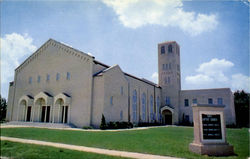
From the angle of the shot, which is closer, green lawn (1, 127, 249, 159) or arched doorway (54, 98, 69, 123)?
green lawn (1, 127, 249, 159)

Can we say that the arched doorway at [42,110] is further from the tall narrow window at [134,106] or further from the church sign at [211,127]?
the church sign at [211,127]

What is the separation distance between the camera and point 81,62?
27266 mm

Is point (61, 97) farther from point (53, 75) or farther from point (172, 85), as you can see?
point (172, 85)

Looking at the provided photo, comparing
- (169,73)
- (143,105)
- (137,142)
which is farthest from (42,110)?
(169,73)

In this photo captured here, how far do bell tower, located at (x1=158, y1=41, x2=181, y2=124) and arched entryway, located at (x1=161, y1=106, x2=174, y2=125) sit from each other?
783mm

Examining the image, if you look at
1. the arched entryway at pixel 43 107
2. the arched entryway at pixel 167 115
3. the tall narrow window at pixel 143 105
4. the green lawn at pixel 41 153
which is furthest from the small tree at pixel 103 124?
the arched entryway at pixel 167 115

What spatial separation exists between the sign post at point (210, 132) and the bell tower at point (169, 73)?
35.0m

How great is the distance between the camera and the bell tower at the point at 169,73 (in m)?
45.1

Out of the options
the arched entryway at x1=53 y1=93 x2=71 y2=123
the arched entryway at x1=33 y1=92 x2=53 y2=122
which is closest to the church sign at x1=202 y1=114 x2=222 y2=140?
the arched entryway at x1=53 y1=93 x2=71 y2=123

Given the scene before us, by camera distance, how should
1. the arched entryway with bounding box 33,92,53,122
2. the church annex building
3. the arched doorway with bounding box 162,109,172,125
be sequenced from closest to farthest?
1. the church annex building
2. the arched entryway with bounding box 33,92,53,122
3. the arched doorway with bounding box 162,109,172,125

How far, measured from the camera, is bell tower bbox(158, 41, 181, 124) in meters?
45.1

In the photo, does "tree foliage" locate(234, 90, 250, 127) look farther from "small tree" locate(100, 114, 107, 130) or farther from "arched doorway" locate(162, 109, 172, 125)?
"small tree" locate(100, 114, 107, 130)

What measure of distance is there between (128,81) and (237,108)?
26.9m

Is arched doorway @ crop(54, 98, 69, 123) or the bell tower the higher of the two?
the bell tower
